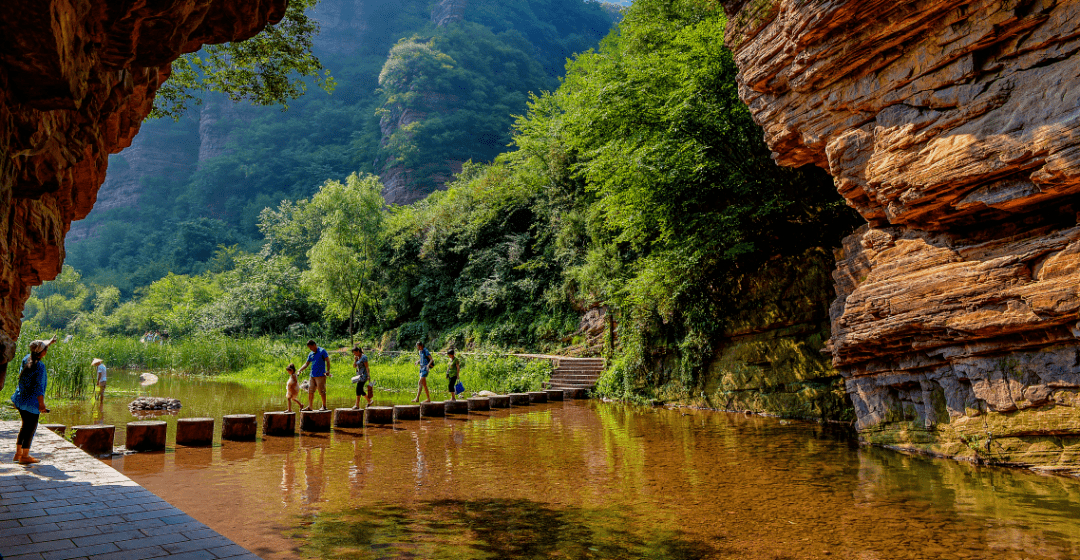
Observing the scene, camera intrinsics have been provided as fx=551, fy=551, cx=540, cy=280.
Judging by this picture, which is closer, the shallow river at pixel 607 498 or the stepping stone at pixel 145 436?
the shallow river at pixel 607 498

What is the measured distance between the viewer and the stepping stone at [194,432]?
31.0ft

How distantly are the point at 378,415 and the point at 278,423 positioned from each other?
2.34 meters

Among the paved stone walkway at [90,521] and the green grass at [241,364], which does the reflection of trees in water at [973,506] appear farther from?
the green grass at [241,364]

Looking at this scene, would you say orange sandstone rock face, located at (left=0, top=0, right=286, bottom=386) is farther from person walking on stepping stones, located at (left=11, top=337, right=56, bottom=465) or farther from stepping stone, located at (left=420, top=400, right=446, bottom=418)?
stepping stone, located at (left=420, top=400, right=446, bottom=418)

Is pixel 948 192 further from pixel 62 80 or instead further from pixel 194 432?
pixel 194 432

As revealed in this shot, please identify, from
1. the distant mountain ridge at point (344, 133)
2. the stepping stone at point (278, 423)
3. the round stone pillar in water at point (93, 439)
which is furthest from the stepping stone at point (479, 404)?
the distant mountain ridge at point (344, 133)

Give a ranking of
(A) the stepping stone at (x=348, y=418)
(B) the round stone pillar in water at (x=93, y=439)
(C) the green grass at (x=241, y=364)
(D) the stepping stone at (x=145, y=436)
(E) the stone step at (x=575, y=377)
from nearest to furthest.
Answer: (B) the round stone pillar in water at (x=93, y=439) < (D) the stepping stone at (x=145, y=436) < (A) the stepping stone at (x=348, y=418) < (C) the green grass at (x=241, y=364) < (E) the stone step at (x=575, y=377)

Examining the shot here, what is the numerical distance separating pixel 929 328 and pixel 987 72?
386cm

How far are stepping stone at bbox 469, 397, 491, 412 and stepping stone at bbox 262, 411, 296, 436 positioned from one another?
5833 millimetres

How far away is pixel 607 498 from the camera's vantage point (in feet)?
21.4

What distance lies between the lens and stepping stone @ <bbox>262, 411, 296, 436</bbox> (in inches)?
422

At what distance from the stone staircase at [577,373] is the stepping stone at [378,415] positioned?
8724mm

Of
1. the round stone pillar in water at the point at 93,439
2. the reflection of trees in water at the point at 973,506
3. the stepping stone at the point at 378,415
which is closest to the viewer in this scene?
the reflection of trees in water at the point at 973,506

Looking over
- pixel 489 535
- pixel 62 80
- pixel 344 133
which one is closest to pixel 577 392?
pixel 489 535
